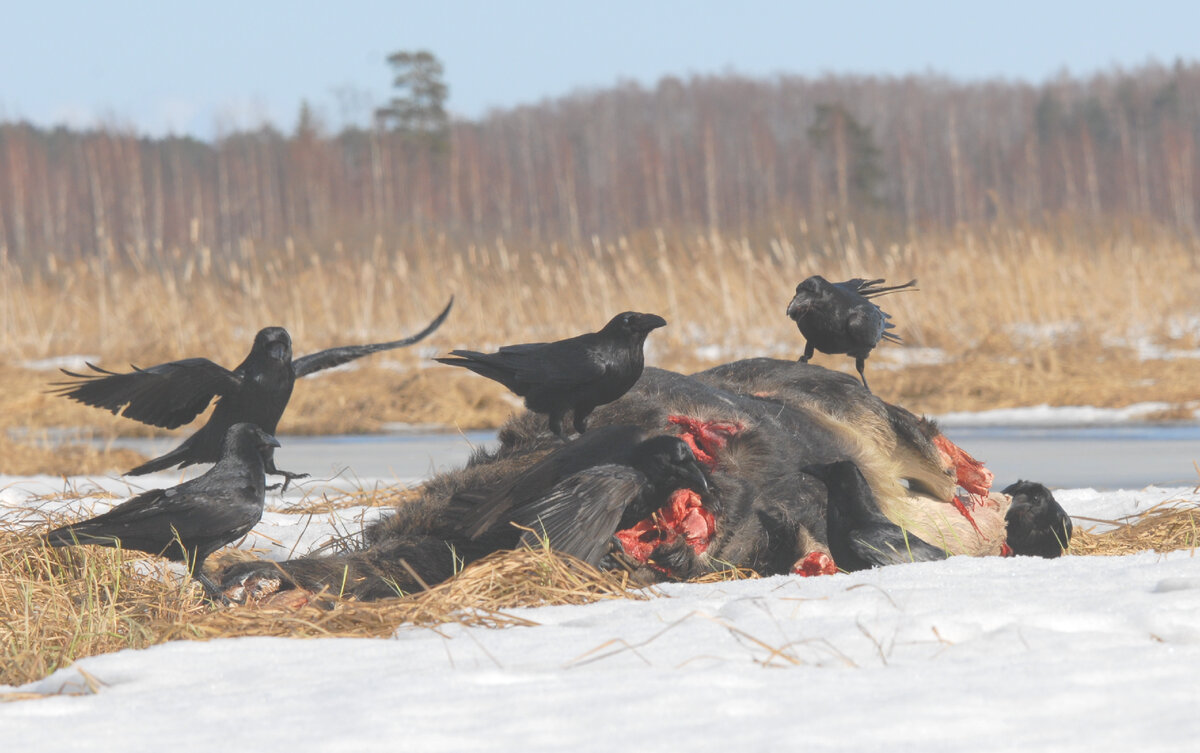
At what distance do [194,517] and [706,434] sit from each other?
1.65m

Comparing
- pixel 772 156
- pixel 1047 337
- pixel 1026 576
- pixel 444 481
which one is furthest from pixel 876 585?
pixel 772 156

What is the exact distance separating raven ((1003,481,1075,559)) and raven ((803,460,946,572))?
0.85m

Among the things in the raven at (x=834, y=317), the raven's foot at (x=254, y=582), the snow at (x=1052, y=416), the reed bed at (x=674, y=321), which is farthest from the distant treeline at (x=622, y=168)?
the raven's foot at (x=254, y=582)

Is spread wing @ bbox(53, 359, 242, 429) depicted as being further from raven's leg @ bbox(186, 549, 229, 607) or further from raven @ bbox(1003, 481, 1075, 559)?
raven @ bbox(1003, 481, 1075, 559)

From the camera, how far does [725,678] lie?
8.39ft

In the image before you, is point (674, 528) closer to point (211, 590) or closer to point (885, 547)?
point (885, 547)

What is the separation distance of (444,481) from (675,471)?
39.0 inches

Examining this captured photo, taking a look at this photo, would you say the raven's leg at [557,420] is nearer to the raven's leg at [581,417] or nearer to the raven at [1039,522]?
the raven's leg at [581,417]

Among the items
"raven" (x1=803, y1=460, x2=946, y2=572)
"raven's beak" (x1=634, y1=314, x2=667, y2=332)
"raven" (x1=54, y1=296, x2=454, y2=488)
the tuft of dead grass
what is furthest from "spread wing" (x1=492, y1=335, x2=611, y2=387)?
the tuft of dead grass

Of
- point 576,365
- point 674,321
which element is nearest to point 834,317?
point 576,365

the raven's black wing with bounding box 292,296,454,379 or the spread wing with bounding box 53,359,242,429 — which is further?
the raven's black wing with bounding box 292,296,454,379

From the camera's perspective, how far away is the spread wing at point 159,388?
3.96 metres

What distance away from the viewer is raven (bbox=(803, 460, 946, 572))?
3.77m

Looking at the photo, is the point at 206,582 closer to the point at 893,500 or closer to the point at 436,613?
the point at 436,613
